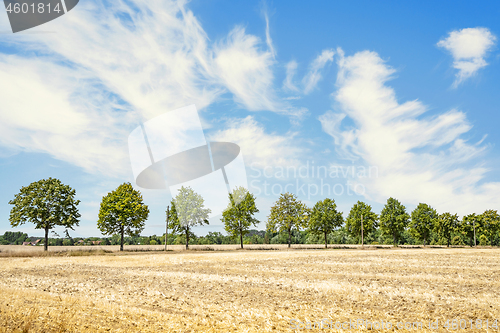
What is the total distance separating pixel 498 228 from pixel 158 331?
111m

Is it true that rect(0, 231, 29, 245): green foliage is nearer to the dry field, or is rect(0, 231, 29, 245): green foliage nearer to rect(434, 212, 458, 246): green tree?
the dry field

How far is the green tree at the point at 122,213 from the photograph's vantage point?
168 ft

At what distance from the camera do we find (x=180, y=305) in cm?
1066

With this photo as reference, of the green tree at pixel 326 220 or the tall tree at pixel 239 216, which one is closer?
the tall tree at pixel 239 216

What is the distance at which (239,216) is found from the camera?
63.5 metres

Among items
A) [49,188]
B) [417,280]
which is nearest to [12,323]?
[417,280]

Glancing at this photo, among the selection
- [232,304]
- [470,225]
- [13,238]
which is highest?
[232,304]

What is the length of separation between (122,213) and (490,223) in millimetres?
101596

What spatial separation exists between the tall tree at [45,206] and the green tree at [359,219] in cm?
6397

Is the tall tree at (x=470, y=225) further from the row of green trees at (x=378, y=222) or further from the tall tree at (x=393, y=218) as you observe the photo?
the tall tree at (x=393, y=218)

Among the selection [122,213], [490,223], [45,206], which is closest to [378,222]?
[490,223]

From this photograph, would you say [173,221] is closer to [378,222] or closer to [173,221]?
[173,221]

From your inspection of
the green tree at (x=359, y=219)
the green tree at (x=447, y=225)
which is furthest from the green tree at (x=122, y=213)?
the green tree at (x=447, y=225)

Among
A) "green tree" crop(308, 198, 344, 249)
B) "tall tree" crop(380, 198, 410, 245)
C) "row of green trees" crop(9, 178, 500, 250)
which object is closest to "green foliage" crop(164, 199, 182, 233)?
"row of green trees" crop(9, 178, 500, 250)
